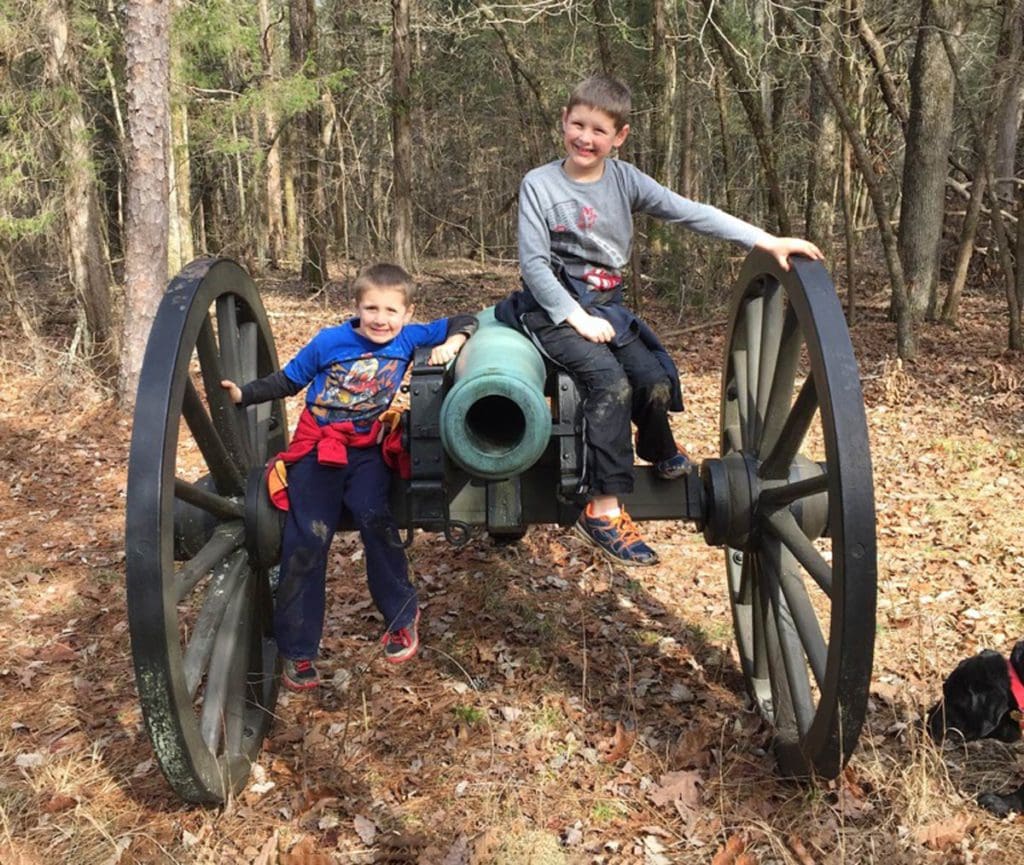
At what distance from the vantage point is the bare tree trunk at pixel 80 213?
9.50 m

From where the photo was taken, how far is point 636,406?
10.4 ft

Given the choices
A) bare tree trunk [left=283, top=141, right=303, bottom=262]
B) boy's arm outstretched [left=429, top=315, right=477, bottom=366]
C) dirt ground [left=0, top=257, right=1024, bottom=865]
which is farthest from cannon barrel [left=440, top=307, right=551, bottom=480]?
bare tree trunk [left=283, top=141, right=303, bottom=262]

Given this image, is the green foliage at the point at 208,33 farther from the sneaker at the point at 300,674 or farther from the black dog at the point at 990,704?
the black dog at the point at 990,704

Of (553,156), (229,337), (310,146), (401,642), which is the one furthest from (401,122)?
(401,642)

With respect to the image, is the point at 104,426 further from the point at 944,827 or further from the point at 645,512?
the point at 944,827

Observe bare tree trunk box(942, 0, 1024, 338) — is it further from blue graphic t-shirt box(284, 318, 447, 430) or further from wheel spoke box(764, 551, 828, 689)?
blue graphic t-shirt box(284, 318, 447, 430)

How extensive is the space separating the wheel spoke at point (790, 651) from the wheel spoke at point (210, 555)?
174 centimetres

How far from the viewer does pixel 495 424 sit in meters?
2.76

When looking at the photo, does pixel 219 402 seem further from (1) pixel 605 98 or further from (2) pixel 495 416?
(1) pixel 605 98

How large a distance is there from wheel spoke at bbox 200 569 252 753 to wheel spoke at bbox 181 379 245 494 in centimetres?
31

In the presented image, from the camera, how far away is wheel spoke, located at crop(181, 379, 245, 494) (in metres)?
2.76

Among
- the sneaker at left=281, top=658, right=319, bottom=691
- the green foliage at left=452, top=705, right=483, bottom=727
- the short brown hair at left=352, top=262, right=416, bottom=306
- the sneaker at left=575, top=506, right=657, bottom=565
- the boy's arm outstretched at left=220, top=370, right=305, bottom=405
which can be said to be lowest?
the green foliage at left=452, top=705, right=483, bottom=727

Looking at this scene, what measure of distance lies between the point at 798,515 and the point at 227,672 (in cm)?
187

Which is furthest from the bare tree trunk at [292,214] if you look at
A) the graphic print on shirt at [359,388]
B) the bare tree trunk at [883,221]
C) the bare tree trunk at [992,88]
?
the graphic print on shirt at [359,388]
